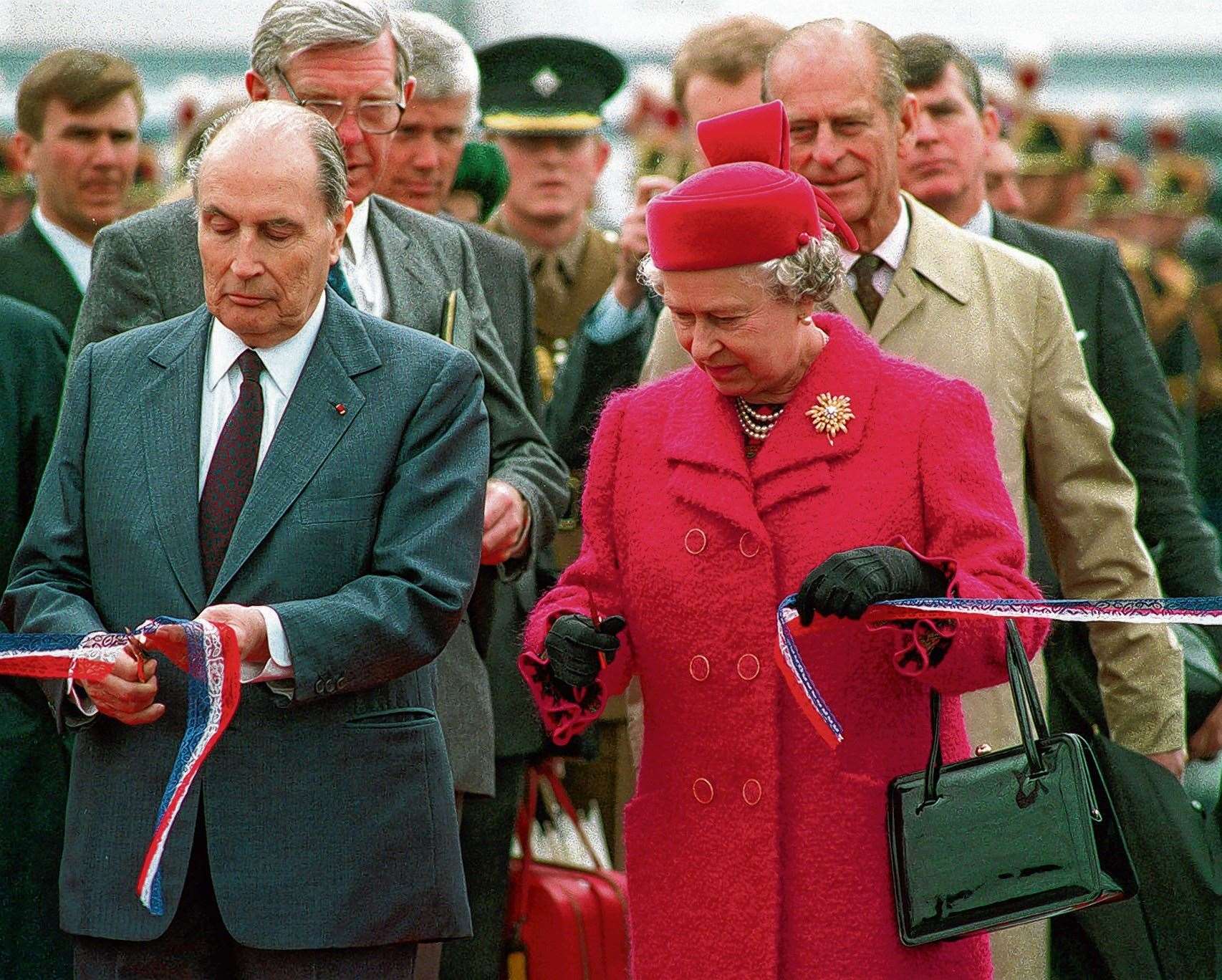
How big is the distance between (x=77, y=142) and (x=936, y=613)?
12.6ft

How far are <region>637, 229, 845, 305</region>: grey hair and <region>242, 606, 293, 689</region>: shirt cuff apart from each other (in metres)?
0.85

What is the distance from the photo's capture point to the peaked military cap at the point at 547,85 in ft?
21.8

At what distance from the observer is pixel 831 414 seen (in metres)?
3.45

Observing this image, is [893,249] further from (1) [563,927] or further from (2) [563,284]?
(2) [563,284]

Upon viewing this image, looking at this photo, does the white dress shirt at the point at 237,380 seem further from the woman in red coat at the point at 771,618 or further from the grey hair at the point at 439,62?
the grey hair at the point at 439,62

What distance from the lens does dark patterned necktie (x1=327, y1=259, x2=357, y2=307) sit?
13.5ft

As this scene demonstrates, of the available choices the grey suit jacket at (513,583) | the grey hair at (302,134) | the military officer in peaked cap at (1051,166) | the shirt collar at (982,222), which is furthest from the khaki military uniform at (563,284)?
the military officer in peaked cap at (1051,166)

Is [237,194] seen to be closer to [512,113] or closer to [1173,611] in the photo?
[1173,611]

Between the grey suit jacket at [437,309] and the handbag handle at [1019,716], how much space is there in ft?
3.64

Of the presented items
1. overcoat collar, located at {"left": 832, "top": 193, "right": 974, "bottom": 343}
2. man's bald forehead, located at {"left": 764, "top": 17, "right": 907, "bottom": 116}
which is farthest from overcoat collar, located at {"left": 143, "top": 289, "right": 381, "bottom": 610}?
man's bald forehead, located at {"left": 764, "top": 17, "right": 907, "bottom": 116}

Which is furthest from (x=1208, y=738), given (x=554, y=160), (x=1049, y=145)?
(x=1049, y=145)

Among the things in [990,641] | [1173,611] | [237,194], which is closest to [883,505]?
[990,641]

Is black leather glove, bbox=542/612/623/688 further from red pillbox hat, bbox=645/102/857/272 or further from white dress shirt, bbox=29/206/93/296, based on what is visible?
white dress shirt, bbox=29/206/93/296

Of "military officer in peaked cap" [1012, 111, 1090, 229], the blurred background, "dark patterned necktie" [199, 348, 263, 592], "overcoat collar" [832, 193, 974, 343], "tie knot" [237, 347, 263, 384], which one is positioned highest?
the blurred background
